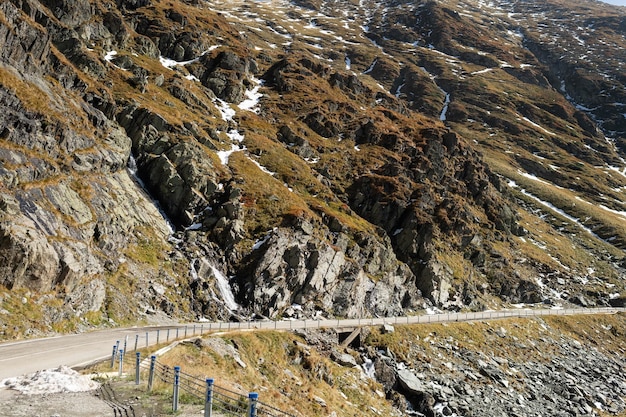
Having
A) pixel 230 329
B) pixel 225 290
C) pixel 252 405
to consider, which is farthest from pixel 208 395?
pixel 225 290

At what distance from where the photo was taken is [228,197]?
58688mm

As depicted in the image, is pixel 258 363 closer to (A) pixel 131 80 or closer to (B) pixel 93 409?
(B) pixel 93 409

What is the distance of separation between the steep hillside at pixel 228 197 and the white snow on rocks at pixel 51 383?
39.8 ft

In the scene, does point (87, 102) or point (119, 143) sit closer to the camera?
point (119, 143)

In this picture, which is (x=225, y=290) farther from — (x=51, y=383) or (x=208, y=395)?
(x=208, y=395)

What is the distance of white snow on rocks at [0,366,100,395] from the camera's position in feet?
51.4

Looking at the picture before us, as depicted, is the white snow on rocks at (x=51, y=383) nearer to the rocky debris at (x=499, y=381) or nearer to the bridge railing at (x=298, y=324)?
the bridge railing at (x=298, y=324)

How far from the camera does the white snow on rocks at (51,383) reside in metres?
15.7

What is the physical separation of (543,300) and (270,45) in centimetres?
14844

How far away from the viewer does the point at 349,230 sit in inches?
2518

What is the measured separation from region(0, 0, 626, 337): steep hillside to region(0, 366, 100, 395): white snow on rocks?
12135mm

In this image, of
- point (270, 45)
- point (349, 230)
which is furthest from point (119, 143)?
point (270, 45)

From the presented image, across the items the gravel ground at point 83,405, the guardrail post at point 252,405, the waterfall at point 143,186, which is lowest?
the waterfall at point 143,186

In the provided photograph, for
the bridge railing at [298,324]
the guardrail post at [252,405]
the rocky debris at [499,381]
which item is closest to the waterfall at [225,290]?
the bridge railing at [298,324]
